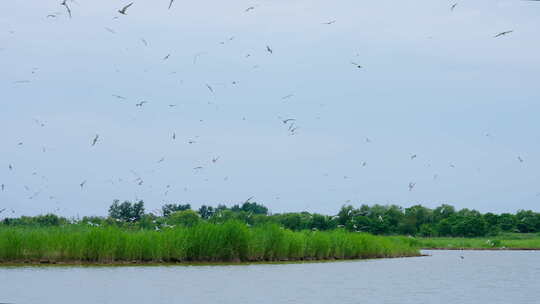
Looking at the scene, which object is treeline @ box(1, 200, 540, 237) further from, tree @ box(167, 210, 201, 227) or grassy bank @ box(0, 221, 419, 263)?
grassy bank @ box(0, 221, 419, 263)

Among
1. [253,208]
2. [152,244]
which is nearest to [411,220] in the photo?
[253,208]

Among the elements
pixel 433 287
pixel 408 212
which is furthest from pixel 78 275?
pixel 408 212

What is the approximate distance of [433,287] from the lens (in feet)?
60.1

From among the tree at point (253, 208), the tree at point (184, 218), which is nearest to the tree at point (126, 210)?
the tree at point (184, 218)

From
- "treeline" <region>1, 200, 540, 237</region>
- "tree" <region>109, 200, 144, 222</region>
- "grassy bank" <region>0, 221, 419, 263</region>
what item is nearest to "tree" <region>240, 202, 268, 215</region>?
"treeline" <region>1, 200, 540, 237</region>

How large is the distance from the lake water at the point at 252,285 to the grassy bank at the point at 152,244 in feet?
3.28

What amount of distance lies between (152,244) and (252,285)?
20.3ft

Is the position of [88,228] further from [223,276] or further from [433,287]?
[433,287]

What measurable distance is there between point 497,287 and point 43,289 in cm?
1109

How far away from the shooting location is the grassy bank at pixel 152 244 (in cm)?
2141

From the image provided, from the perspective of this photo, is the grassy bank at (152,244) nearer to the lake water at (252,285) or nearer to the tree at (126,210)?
the lake water at (252,285)

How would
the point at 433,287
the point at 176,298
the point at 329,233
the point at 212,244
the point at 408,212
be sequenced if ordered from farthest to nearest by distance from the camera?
the point at 408,212 < the point at 329,233 < the point at 212,244 < the point at 433,287 < the point at 176,298

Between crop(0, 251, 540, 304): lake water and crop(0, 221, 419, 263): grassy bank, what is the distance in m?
1.00

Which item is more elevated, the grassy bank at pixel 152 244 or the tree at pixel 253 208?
the tree at pixel 253 208
